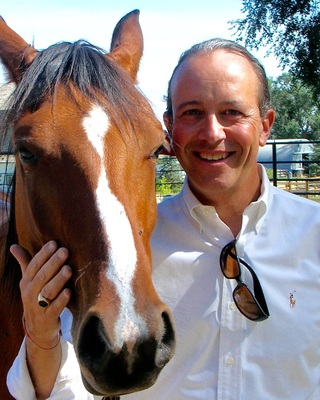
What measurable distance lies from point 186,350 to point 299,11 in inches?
623

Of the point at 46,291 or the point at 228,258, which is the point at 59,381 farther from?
the point at 228,258

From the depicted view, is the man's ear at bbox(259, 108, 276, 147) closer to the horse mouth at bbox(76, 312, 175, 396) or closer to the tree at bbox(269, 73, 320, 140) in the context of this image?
the horse mouth at bbox(76, 312, 175, 396)

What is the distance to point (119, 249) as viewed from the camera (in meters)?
1.66

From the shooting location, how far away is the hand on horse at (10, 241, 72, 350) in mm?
1763

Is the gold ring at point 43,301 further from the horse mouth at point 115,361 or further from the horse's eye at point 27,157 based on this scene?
the horse's eye at point 27,157

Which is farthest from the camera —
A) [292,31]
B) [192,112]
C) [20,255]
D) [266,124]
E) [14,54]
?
[292,31]

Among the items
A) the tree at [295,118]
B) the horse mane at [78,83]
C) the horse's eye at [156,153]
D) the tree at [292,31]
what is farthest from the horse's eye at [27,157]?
the tree at [295,118]

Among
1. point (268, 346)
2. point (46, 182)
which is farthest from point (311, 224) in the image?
point (46, 182)

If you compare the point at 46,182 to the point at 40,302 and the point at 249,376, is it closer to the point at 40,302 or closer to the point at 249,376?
the point at 40,302

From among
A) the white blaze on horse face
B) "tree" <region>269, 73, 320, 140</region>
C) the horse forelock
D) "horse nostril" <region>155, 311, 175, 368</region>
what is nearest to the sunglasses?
"horse nostril" <region>155, 311, 175, 368</region>

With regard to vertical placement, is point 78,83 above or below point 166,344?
above

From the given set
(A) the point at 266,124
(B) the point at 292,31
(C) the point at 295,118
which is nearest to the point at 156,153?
(A) the point at 266,124

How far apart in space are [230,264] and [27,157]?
3.01 feet

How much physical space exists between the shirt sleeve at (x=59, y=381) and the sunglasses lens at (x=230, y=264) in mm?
692
